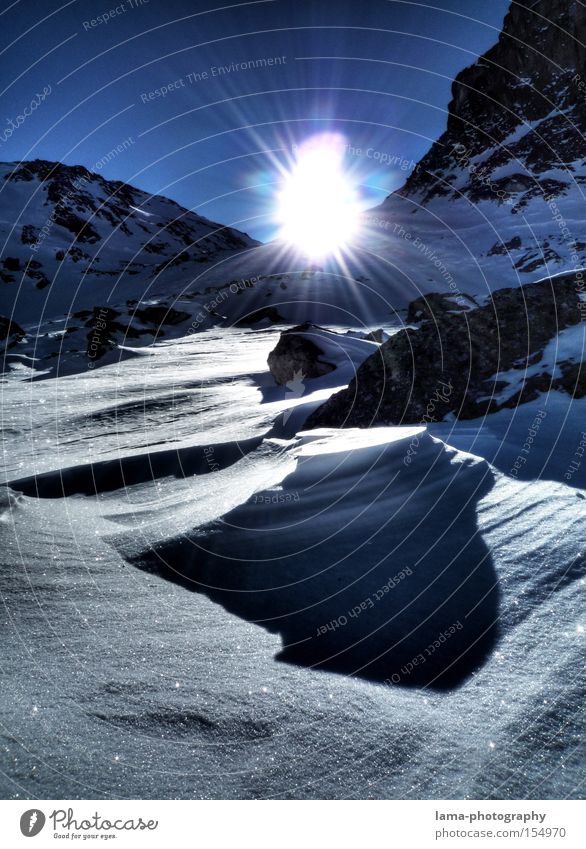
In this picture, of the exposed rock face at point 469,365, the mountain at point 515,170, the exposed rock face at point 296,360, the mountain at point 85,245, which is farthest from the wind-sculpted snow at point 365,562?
the mountain at point 85,245

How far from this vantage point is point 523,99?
85.4 metres

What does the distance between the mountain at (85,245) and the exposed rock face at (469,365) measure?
161ft

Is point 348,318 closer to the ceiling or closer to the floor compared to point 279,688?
closer to the ceiling

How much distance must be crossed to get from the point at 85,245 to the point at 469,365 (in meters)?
101

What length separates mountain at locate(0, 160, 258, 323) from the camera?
66.4 meters

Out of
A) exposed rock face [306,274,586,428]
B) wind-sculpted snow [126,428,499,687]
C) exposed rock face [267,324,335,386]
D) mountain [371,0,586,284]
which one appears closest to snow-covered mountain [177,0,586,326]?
mountain [371,0,586,284]

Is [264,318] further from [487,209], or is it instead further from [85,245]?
[85,245]

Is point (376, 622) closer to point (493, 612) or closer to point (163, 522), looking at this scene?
point (493, 612)

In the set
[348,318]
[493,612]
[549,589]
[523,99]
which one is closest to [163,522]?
[493,612]

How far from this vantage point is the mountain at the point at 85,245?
66.4 meters

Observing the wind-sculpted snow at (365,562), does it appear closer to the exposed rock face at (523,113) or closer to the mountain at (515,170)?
the mountain at (515,170)

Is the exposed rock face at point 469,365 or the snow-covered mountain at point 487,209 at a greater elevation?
the snow-covered mountain at point 487,209

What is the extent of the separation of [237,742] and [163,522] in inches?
99.3

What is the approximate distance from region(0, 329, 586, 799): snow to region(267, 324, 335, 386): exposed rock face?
840 cm
